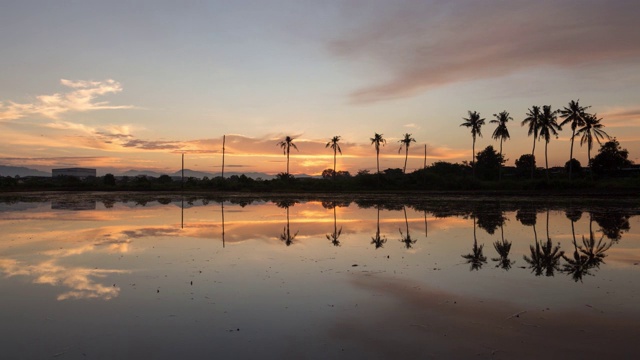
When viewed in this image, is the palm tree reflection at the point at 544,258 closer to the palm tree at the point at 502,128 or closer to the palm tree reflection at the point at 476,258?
the palm tree reflection at the point at 476,258

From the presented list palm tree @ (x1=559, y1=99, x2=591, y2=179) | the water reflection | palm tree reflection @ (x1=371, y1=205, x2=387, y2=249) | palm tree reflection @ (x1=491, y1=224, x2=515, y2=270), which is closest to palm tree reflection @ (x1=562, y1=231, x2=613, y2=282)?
the water reflection

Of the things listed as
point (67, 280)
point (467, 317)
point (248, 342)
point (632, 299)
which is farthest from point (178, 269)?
point (632, 299)

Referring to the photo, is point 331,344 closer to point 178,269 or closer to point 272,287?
point 272,287

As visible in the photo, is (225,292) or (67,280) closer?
(225,292)

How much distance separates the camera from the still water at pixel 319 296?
738cm

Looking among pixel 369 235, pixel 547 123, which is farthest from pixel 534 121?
pixel 369 235

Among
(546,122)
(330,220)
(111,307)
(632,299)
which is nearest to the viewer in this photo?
(111,307)

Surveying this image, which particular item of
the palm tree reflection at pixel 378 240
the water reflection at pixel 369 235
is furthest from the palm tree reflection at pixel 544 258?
the palm tree reflection at pixel 378 240

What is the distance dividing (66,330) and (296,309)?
4.60m

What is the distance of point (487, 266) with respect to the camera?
13914 millimetres

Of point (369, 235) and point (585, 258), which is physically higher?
point (369, 235)

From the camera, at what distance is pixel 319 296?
10.4 meters

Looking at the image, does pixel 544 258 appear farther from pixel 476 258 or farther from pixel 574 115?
pixel 574 115

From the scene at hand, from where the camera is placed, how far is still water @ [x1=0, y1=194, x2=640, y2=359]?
7.38m
